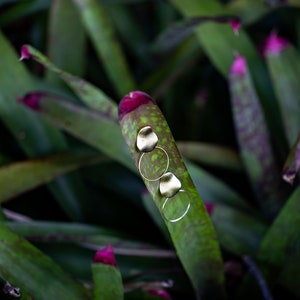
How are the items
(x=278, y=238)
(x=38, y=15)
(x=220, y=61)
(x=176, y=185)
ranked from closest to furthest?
(x=176, y=185)
(x=278, y=238)
(x=220, y=61)
(x=38, y=15)

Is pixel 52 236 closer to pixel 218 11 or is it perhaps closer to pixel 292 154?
pixel 292 154

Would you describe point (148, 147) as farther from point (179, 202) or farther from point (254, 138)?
point (254, 138)

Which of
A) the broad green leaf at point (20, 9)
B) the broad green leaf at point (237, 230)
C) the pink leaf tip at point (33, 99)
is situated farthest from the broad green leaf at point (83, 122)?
the broad green leaf at point (20, 9)

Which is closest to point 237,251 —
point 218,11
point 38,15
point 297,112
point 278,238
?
point 278,238

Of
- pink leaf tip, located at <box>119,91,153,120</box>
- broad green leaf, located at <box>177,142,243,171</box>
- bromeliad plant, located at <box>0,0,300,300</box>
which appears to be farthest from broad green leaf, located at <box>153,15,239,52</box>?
pink leaf tip, located at <box>119,91,153,120</box>

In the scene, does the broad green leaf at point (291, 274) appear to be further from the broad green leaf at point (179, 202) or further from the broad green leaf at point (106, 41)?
the broad green leaf at point (106, 41)

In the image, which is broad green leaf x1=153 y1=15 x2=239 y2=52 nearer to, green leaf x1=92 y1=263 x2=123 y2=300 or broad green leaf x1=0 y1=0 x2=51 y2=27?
broad green leaf x1=0 y1=0 x2=51 y2=27
